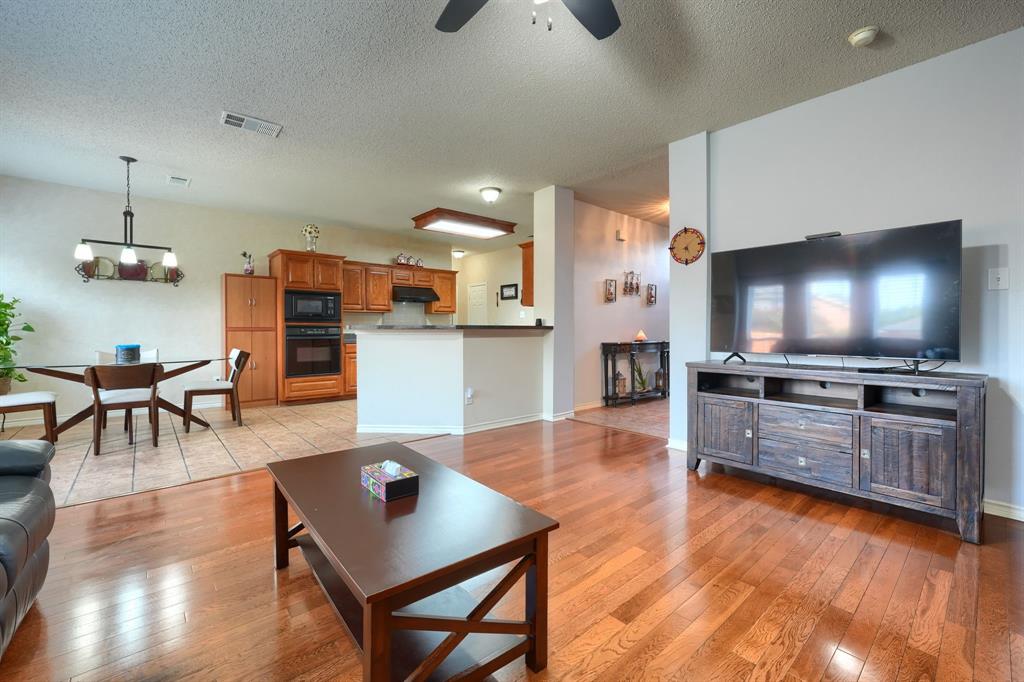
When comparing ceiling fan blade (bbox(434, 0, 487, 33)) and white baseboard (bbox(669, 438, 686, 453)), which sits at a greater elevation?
ceiling fan blade (bbox(434, 0, 487, 33))

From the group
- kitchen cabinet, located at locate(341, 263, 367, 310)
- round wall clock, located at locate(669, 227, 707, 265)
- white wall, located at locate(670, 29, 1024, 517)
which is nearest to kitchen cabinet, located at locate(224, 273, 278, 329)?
kitchen cabinet, located at locate(341, 263, 367, 310)

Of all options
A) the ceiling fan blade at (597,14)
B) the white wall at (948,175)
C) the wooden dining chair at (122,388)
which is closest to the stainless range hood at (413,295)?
the wooden dining chair at (122,388)

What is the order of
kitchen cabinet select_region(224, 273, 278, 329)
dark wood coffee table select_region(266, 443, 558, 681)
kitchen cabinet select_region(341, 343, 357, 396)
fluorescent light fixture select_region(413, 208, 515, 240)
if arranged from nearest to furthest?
dark wood coffee table select_region(266, 443, 558, 681) → fluorescent light fixture select_region(413, 208, 515, 240) → kitchen cabinet select_region(224, 273, 278, 329) → kitchen cabinet select_region(341, 343, 357, 396)

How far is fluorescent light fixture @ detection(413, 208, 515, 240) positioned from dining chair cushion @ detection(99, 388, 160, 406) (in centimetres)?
319

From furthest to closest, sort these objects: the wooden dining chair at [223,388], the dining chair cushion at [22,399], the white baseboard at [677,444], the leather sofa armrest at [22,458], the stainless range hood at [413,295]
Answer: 1. the stainless range hood at [413,295]
2. the wooden dining chair at [223,388]
3. the white baseboard at [677,444]
4. the dining chair cushion at [22,399]
5. the leather sofa armrest at [22,458]

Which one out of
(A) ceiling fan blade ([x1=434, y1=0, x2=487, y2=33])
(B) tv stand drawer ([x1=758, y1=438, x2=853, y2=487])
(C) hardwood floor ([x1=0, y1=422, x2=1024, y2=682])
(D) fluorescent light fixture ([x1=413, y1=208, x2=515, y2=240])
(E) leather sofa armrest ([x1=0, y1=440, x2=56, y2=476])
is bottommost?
(C) hardwood floor ([x1=0, y1=422, x2=1024, y2=682])

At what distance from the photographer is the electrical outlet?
92.7 inches

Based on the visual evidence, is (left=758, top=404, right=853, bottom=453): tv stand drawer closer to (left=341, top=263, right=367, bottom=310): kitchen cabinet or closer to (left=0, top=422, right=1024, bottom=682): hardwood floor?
(left=0, top=422, right=1024, bottom=682): hardwood floor

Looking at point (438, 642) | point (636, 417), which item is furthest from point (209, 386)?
point (636, 417)

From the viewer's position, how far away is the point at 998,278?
238 centimetres

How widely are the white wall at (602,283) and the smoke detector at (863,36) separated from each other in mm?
3050

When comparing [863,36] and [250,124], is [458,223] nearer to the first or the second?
[250,124]

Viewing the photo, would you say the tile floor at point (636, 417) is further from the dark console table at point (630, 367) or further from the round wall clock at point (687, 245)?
the round wall clock at point (687, 245)

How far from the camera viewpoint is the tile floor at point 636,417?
14.6 feet
